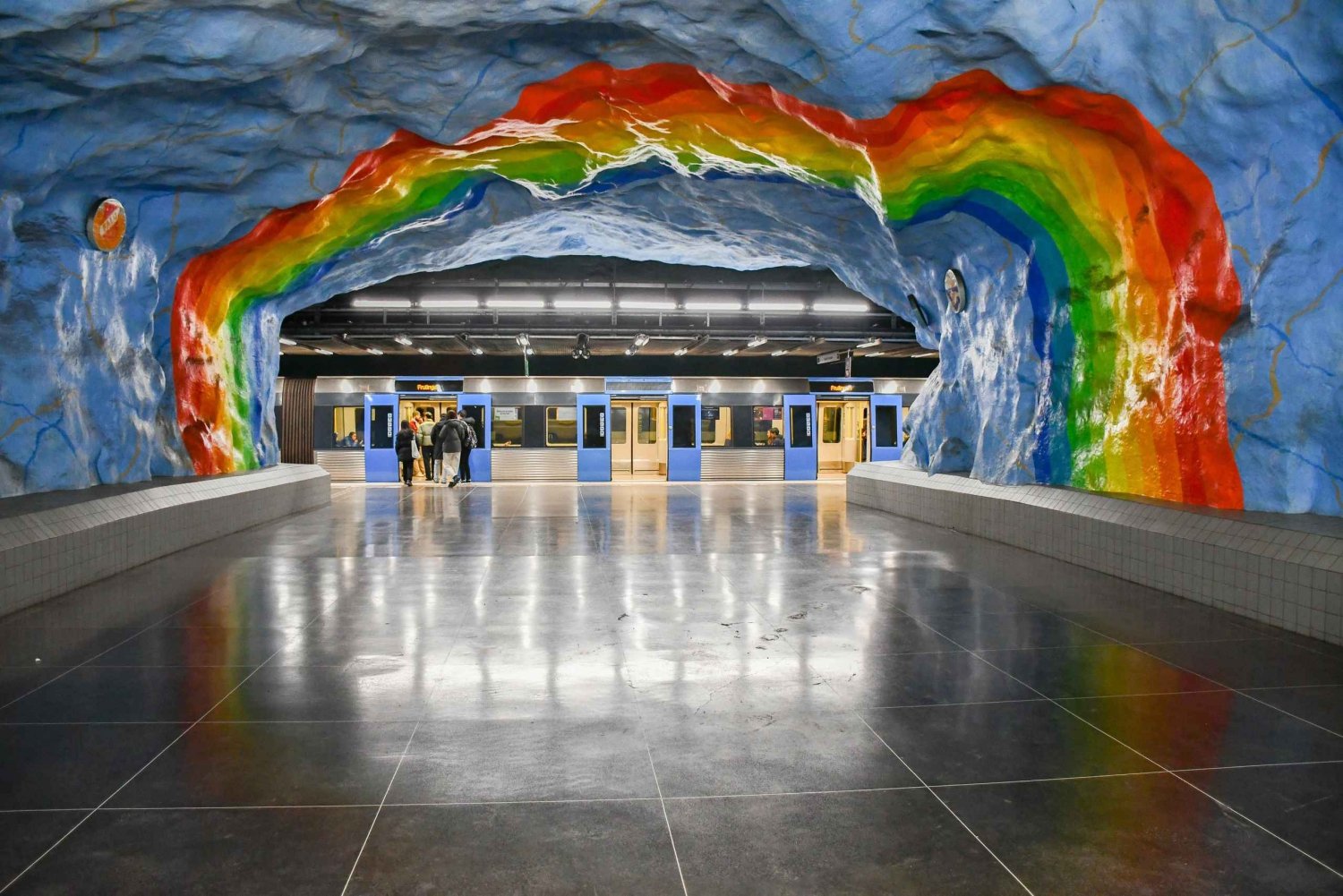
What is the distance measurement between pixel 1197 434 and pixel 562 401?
1497 cm

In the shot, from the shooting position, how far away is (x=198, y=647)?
442 centimetres

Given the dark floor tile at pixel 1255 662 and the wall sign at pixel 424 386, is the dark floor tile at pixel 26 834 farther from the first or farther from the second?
the wall sign at pixel 424 386

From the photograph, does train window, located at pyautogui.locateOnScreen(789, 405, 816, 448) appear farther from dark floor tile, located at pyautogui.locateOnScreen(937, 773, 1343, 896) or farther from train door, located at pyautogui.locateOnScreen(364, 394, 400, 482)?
dark floor tile, located at pyautogui.locateOnScreen(937, 773, 1343, 896)

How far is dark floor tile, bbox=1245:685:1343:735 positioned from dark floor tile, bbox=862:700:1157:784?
90 centimetres

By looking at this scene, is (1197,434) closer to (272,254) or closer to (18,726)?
(18,726)

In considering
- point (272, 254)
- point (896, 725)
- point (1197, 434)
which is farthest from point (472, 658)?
point (272, 254)

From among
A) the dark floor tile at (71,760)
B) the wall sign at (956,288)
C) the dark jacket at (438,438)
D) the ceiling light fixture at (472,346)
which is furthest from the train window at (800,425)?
the dark floor tile at (71,760)

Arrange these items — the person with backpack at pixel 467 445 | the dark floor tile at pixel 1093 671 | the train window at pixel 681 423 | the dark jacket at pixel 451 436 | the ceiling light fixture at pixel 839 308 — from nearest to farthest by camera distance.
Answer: the dark floor tile at pixel 1093 671, the ceiling light fixture at pixel 839 308, the dark jacket at pixel 451 436, the person with backpack at pixel 467 445, the train window at pixel 681 423

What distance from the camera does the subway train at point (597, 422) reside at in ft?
63.9

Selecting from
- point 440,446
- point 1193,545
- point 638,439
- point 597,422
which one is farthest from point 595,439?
point 1193,545

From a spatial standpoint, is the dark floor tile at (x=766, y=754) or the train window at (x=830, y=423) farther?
the train window at (x=830, y=423)

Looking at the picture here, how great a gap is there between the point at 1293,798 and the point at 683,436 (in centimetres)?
1762

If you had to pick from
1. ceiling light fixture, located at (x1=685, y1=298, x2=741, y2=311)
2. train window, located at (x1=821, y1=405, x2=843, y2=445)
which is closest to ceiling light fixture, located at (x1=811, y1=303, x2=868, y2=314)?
ceiling light fixture, located at (x1=685, y1=298, x2=741, y2=311)

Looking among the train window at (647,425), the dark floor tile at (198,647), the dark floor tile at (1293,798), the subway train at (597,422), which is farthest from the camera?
the train window at (647,425)
